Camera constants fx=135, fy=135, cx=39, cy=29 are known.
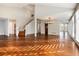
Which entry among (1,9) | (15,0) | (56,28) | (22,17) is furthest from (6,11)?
(15,0)

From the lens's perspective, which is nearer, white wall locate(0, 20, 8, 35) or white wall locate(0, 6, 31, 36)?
white wall locate(0, 6, 31, 36)

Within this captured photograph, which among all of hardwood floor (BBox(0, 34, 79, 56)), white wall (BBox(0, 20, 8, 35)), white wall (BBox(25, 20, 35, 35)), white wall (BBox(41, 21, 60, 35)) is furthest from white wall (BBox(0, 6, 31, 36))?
hardwood floor (BBox(0, 34, 79, 56))

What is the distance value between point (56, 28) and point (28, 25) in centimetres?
437

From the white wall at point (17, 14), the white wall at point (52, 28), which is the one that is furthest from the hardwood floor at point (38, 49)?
the white wall at point (52, 28)

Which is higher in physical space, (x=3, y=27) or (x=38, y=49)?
(x=3, y=27)

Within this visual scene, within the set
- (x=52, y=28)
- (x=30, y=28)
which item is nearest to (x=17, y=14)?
(x=30, y=28)

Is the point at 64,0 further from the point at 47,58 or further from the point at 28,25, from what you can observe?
the point at 28,25

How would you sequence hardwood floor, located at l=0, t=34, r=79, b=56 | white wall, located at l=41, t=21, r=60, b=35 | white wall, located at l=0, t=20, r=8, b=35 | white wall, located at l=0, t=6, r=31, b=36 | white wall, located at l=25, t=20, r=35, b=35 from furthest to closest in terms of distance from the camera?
1. white wall, located at l=41, t=21, r=60, b=35
2. white wall, located at l=25, t=20, r=35, b=35
3. white wall, located at l=0, t=20, r=8, b=35
4. white wall, located at l=0, t=6, r=31, b=36
5. hardwood floor, located at l=0, t=34, r=79, b=56

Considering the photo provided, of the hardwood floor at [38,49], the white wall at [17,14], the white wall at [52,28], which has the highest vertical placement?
the white wall at [17,14]

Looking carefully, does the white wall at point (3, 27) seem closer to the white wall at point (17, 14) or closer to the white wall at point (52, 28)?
the white wall at point (17, 14)

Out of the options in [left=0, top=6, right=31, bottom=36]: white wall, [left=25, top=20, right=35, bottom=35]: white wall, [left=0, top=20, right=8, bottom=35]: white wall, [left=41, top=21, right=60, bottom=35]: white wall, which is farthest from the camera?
[left=41, top=21, right=60, bottom=35]: white wall

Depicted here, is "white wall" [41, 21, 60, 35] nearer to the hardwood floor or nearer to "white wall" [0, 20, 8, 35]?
"white wall" [0, 20, 8, 35]

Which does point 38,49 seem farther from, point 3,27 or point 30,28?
point 30,28

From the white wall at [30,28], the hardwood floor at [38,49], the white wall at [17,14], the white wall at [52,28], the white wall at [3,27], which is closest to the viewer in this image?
the hardwood floor at [38,49]
